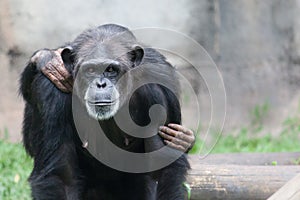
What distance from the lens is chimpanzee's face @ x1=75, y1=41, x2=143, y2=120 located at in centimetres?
497

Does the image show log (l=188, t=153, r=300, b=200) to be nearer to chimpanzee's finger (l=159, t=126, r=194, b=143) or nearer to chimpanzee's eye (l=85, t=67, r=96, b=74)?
chimpanzee's finger (l=159, t=126, r=194, b=143)

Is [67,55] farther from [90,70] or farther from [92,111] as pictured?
[92,111]

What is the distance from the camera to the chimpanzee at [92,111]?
5047 millimetres

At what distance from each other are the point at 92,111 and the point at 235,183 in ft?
5.02

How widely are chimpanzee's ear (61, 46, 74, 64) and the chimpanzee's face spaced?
5.4 inches

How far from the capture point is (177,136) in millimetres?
5293

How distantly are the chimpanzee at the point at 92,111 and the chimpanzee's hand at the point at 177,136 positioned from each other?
0.04m

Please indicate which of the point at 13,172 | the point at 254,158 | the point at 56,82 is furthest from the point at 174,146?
the point at 13,172

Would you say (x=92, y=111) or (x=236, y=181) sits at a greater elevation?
(x=92, y=111)

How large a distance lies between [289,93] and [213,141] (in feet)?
5.25

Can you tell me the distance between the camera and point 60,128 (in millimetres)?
5168

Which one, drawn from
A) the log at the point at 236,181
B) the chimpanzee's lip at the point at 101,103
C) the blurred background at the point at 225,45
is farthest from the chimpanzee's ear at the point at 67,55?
the blurred background at the point at 225,45

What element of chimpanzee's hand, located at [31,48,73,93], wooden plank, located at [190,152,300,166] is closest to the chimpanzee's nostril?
chimpanzee's hand, located at [31,48,73,93]

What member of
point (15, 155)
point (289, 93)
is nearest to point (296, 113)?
point (289, 93)
